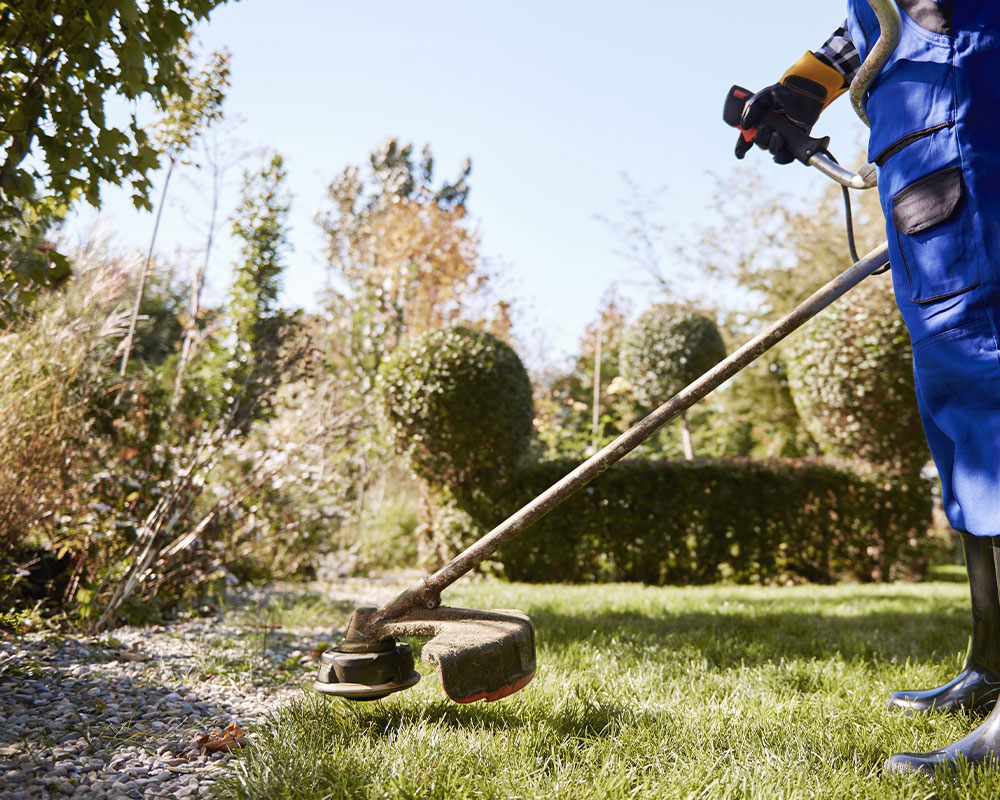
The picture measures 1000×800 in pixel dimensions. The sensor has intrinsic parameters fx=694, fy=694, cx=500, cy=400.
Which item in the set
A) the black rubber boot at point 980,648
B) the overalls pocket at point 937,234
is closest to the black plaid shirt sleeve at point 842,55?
the overalls pocket at point 937,234

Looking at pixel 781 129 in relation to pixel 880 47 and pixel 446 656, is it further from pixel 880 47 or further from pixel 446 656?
pixel 446 656

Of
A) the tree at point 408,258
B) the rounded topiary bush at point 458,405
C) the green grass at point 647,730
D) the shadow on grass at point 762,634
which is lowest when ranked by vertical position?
the green grass at point 647,730

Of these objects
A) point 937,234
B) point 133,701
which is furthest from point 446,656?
point 937,234

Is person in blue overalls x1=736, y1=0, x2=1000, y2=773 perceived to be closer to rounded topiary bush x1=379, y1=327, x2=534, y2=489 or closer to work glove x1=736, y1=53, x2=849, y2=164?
work glove x1=736, y1=53, x2=849, y2=164

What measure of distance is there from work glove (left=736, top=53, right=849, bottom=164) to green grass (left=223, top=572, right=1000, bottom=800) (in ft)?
5.63

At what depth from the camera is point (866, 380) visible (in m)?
6.49

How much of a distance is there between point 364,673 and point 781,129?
1.95 m

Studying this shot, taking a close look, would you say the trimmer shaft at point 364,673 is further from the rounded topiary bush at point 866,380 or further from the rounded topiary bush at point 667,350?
the rounded topiary bush at point 667,350

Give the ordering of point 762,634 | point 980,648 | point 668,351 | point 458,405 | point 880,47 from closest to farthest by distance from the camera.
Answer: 1. point 880,47
2. point 980,648
3. point 762,634
4. point 458,405
5. point 668,351

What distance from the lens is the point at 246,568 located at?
531 centimetres

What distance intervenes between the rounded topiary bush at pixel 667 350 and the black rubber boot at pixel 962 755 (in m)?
7.78

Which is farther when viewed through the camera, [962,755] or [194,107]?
[194,107]

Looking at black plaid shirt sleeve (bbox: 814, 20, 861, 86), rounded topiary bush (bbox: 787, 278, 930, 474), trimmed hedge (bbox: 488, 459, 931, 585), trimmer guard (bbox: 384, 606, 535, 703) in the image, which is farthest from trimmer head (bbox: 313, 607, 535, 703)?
rounded topiary bush (bbox: 787, 278, 930, 474)

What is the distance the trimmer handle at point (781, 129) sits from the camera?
2.08 meters
